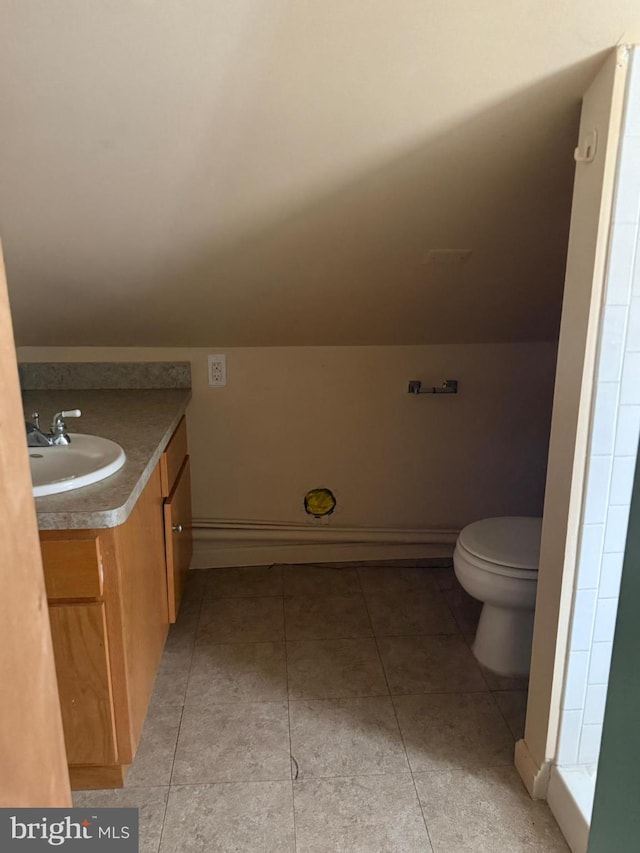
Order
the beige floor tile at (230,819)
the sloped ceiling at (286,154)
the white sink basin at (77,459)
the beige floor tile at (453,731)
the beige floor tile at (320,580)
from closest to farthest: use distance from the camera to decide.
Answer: the sloped ceiling at (286,154) → the beige floor tile at (230,819) → the white sink basin at (77,459) → the beige floor tile at (453,731) → the beige floor tile at (320,580)

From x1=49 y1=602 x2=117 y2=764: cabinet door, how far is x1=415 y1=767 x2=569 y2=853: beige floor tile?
2.61 ft

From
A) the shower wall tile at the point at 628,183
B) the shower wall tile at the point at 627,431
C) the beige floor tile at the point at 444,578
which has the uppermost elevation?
the shower wall tile at the point at 628,183

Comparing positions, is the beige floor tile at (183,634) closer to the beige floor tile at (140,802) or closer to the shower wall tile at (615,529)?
the beige floor tile at (140,802)

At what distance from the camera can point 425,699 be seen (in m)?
1.87

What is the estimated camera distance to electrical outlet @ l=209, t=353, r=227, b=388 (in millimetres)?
2432

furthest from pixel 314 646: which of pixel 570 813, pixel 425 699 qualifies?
pixel 570 813

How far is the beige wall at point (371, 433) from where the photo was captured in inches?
98.0

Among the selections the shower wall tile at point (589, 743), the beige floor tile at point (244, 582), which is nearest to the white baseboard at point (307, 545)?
the beige floor tile at point (244, 582)

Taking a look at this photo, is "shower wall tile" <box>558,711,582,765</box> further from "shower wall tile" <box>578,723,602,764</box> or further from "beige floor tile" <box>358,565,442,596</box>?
"beige floor tile" <box>358,565,442,596</box>

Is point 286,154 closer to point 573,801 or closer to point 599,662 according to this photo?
point 599,662

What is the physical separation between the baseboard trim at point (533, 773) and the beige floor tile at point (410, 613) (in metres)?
0.63

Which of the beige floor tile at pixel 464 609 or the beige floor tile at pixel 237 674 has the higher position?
the beige floor tile at pixel 464 609

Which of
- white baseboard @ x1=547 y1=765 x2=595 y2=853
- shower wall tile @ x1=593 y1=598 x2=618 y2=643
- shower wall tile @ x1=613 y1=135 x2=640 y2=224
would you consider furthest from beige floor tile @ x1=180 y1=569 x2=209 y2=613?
shower wall tile @ x1=613 y1=135 x2=640 y2=224

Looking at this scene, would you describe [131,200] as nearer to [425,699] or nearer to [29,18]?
[29,18]
